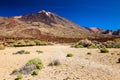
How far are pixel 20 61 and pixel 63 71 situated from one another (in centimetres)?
648

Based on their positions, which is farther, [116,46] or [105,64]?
[116,46]

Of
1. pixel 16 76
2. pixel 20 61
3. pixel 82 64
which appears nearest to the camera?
pixel 16 76

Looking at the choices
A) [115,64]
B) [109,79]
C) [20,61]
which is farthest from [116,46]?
[109,79]

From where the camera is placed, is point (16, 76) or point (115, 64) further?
point (115, 64)

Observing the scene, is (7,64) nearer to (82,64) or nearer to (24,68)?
(24,68)

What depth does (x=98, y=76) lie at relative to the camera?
16609 mm

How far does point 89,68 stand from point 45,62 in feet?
15.3

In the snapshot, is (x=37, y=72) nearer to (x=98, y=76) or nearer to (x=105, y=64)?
(x=98, y=76)

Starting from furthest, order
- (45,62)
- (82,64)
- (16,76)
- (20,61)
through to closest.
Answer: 1. (20,61)
2. (45,62)
3. (82,64)
4. (16,76)

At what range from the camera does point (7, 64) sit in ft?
72.2

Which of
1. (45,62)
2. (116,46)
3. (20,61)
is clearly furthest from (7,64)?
(116,46)

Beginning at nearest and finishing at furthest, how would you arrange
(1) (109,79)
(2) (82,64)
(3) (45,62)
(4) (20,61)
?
(1) (109,79) < (2) (82,64) < (3) (45,62) < (4) (20,61)

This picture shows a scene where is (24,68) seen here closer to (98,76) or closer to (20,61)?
(20,61)

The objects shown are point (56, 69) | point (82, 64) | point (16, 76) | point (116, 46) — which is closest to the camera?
point (16, 76)
